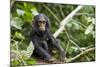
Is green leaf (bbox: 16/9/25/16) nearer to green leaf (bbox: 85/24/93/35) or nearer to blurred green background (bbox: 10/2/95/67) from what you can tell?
blurred green background (bbox: 10/2/95/67)

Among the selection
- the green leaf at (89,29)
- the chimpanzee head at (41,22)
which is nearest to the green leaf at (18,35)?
the chimpanzee head at (41,22)

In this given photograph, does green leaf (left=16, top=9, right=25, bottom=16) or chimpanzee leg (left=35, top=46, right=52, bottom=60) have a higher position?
green leaf (left=16, top=9, right=25, bottom=16)

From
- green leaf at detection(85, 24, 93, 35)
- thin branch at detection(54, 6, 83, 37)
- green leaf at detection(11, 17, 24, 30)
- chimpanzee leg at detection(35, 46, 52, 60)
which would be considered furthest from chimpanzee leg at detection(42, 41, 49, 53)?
green leaf at detection(85, 24, 93, 35)

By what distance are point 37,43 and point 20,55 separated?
21 cm

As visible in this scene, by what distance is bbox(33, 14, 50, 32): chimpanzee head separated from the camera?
1.98 meters

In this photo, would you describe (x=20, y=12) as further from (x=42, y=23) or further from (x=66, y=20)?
(x=66, y=20)

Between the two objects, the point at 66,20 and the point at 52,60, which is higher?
the point at 66,20

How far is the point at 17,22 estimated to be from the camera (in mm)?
1888

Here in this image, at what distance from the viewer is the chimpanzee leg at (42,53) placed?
1977 mm

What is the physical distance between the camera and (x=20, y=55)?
1896 mm

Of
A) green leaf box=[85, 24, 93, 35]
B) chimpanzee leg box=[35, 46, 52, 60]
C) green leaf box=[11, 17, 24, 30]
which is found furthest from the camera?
green leaf box=[85, 24, 93, 35]

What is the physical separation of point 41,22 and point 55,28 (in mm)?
163

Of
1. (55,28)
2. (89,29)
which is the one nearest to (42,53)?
(55,28)

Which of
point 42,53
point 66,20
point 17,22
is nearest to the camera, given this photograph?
point 17,22
